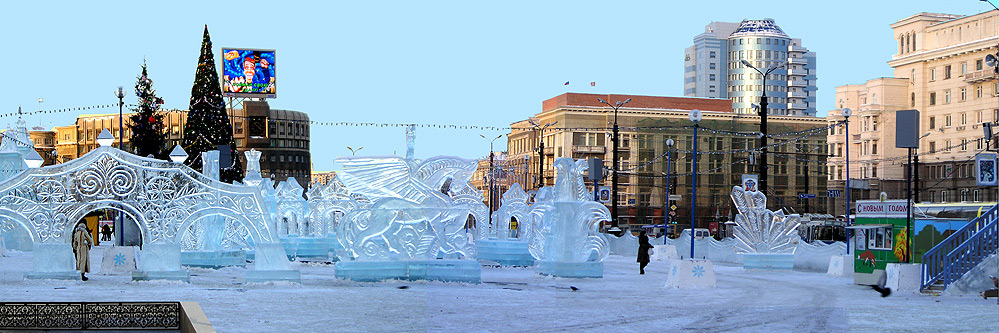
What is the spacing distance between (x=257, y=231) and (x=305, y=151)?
91277 millimetres

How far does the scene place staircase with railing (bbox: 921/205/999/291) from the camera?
21.8 metres

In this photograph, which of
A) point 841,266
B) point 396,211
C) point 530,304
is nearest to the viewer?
point 530,304

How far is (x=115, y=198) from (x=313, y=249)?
43.5 feet

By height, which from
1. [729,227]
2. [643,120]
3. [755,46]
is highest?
[755,46]

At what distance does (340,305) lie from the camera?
1875 centimetres

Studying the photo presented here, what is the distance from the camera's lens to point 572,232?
89.2ft

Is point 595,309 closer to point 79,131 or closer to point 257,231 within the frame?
point 257,231

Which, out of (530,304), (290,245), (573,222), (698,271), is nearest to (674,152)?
(290,245)

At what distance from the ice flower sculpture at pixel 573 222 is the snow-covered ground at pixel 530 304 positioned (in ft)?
2.43

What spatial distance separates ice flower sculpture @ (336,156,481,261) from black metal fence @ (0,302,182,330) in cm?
1121

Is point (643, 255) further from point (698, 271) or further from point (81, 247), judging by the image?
point (81, 247)

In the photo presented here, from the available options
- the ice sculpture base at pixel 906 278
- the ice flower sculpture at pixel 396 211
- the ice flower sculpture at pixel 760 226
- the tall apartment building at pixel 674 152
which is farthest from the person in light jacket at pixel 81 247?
the tall apartment building at pixel 674 152

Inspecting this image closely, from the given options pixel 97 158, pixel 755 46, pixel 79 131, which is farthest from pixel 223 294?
pixel 755 46

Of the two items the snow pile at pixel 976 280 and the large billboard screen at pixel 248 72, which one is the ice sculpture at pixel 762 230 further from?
the large billboard screen at pixel 248 72
